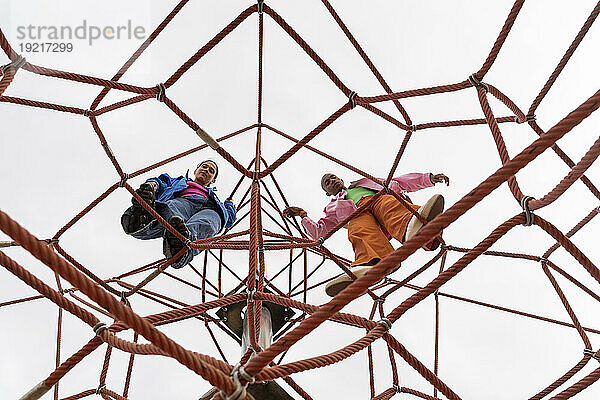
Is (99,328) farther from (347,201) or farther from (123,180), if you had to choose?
(347,201)

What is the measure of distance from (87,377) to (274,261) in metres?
7.41

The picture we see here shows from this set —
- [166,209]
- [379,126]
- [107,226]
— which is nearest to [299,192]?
[379,126]

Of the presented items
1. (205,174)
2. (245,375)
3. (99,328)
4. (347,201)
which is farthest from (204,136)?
(205,174)

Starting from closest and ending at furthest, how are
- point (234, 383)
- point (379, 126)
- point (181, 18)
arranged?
point (234, 383)
point (181, 18)
point (379, 126)

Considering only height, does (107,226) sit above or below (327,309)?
above

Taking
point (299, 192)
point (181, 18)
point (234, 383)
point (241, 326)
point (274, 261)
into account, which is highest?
point (181, 18)

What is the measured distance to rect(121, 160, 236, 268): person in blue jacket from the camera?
4.04 meters

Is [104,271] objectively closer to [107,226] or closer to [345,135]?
[107,226]

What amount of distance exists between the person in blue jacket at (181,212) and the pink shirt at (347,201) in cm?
84

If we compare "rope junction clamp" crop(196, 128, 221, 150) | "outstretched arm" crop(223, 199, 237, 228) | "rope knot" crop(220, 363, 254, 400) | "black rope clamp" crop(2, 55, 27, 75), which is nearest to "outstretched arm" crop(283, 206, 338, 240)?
"outstretched arm" crop(223, 199, 237, 228)

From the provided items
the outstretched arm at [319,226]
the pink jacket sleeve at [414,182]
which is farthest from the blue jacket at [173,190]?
the pink jacket sleeve at [414,182]

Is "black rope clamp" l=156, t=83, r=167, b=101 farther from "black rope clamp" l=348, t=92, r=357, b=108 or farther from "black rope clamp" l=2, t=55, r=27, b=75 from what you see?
"black rope clamp" l=348, t=92, r=357, b=108

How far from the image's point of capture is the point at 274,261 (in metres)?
7.00

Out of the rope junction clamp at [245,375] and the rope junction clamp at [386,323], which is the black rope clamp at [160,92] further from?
the rope junction clamp at [245,375]
